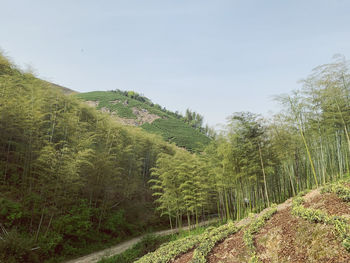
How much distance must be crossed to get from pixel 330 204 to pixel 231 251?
219 cm

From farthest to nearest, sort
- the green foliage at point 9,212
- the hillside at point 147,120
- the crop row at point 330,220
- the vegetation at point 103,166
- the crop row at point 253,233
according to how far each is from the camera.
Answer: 1. the hillside at point 147,120
2. the green foliage at point 9,212
3. the vegetation at point 103,166
4. the crop row at point 253,233
5. the crop row at point 330,220

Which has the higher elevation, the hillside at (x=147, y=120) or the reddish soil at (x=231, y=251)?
the hillside at (x=147, y=120)

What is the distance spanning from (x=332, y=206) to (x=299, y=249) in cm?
117

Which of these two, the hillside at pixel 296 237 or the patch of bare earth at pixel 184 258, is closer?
the hillside at pixel 296 237

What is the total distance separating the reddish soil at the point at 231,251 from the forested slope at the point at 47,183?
7062 mm

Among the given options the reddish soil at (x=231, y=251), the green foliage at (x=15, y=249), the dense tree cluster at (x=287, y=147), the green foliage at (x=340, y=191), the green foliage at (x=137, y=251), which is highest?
the dense tree cluster at (x=287, y=147)

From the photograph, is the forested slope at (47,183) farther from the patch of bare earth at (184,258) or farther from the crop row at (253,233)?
the crop row at (253,233)

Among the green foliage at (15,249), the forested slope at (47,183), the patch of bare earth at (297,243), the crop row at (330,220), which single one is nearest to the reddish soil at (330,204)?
the crop row at (330,220)

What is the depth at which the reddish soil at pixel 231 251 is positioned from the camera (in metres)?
4.00

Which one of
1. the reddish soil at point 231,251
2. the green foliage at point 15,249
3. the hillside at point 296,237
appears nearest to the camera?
the hillside at point 296,237

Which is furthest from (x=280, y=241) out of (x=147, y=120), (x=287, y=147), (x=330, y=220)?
(x=147, y=120)

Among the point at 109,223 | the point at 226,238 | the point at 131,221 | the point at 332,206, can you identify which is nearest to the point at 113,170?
the point at 109,223

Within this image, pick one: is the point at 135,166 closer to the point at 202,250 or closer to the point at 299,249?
the point at 202,250

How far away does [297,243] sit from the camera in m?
3.46
